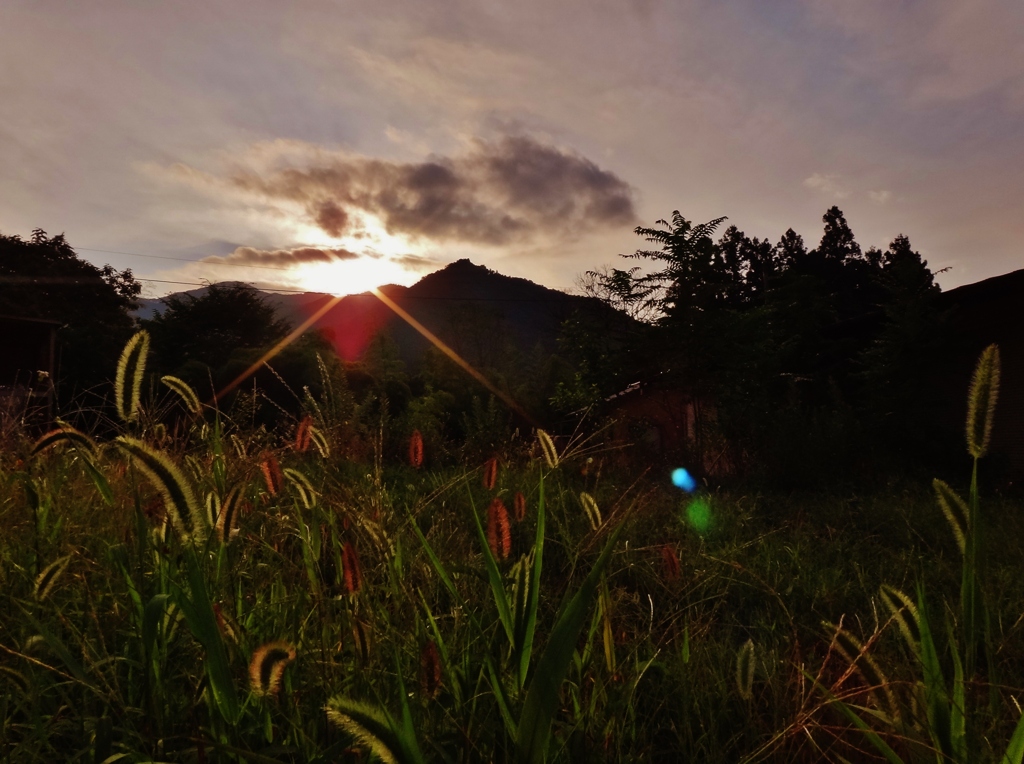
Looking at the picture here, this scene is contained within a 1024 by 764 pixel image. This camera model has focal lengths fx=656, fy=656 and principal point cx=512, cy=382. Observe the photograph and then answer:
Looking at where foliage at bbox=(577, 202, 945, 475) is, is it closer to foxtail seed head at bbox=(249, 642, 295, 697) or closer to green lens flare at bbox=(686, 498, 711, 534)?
green lens flare at bbox=(686, 498, 711, 534)

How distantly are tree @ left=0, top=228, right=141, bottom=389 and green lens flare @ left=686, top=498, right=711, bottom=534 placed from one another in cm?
2573

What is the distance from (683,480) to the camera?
27.9 feet

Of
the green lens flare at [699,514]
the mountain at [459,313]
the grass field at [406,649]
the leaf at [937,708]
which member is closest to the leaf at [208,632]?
the grass field at [406,649]

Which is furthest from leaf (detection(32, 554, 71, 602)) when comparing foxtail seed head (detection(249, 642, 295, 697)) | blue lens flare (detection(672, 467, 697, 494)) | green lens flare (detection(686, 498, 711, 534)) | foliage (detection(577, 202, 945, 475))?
foliage (detection(577, 202, 945, 475))

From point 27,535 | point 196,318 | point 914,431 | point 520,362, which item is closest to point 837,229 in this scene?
point 520,362

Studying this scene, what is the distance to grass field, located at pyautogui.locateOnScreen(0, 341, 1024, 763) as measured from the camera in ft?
3.77

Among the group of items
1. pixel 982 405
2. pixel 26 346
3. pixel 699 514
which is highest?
pixel 26 346

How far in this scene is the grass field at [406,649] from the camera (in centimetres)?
115

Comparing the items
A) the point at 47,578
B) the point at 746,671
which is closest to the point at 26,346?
the point at 47,578

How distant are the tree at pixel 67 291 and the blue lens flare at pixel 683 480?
23993mm

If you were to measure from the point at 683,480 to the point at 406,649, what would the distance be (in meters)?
7.33

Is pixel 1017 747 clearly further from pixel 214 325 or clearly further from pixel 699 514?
pixel 214 325

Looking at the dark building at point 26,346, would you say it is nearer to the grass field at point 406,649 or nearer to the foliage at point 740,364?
the foliage at point 740,364

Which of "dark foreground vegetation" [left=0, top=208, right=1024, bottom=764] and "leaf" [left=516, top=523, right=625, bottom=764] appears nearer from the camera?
"leaf" [left=516, top=523, right=625, bottom=764]
